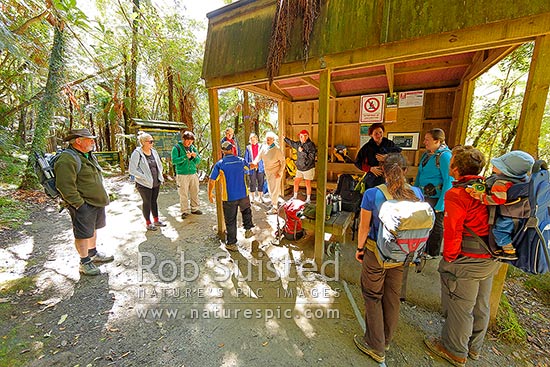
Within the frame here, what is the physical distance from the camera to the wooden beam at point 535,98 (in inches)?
74.9

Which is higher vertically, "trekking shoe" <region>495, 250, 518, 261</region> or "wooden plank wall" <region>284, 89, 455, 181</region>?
"wooden plank wall" <region>284, 89, 455, 181</region>

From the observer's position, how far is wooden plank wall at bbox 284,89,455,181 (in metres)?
4.87

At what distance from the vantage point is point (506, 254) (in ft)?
5.58

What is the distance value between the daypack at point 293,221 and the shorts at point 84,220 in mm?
3003

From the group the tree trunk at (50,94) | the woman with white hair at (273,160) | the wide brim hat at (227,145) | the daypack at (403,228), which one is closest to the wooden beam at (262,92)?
the woman with white hair at (273,160)

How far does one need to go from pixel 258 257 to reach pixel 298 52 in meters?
3.22

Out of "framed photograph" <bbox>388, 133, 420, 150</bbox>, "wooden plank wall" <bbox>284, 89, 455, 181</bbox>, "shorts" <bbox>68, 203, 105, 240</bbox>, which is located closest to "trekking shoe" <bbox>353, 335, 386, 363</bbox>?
"shorts" <bbox>68, 203, 105, 240</bbox>

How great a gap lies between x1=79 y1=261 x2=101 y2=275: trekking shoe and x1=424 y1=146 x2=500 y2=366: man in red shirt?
4.45 m

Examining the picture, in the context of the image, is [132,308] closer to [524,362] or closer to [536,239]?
[536,239]

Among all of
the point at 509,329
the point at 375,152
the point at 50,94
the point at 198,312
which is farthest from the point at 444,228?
the point at 50,94

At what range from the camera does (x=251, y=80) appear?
11.2ft

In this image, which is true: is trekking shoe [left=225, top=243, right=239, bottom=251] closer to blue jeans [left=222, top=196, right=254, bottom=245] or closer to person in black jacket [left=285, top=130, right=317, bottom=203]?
blue jeans [left=222, top=196, right=254, bottom=245]

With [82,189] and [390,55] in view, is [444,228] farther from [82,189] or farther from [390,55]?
[82,189]

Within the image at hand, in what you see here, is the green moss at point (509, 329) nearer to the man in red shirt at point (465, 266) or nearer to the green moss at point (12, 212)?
the man in red shirt at point (465, 266)
